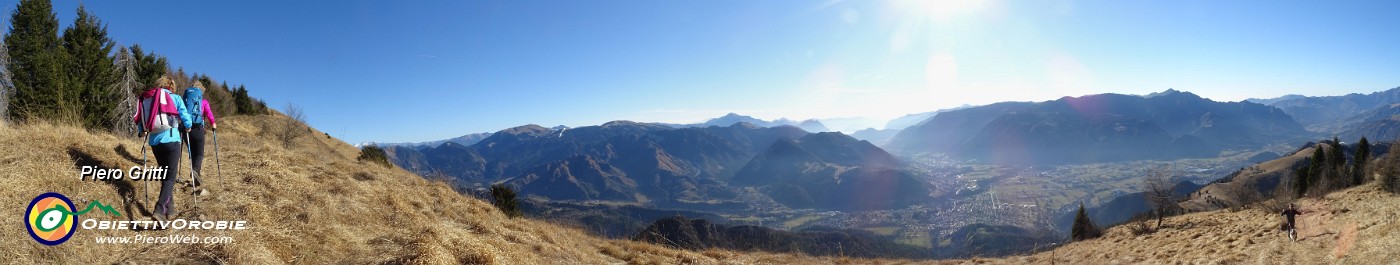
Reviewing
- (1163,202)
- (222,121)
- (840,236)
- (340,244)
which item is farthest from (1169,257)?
(840,236)

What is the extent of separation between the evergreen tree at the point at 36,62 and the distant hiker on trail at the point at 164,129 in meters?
15.4

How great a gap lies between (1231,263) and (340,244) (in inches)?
1077

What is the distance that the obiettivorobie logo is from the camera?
573cm

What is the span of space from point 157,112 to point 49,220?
2.07 m

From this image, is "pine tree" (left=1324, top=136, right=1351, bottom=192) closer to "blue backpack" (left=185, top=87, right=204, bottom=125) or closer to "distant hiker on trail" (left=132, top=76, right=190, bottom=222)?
"distant hiker on trail" (left=132, top=76, right=190, bottom=222)

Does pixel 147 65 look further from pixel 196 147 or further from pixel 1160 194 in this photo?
pixel 1160 194

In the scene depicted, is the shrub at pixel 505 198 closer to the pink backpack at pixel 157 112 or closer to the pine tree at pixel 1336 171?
the pink backpack at pixel 157 112

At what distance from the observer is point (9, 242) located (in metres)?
5.17

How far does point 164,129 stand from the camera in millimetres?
7512

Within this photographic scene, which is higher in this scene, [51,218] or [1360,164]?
[51,218]

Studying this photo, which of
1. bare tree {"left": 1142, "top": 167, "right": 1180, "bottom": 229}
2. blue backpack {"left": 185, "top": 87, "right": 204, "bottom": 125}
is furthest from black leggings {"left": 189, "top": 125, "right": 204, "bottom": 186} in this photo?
bare tree {"left": 1142, "top": 167, "right": 1180, "bottom": 229}

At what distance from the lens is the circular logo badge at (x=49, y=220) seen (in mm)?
5719

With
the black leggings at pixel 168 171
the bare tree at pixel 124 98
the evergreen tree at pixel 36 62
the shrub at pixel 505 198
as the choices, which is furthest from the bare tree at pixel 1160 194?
the evergreen tree at pixel 36 62

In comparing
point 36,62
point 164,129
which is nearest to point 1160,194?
point 164,129
